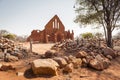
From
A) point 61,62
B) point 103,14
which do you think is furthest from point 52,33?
point 61,62

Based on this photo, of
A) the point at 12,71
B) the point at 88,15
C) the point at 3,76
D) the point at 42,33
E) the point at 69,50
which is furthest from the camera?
the point at 42,33

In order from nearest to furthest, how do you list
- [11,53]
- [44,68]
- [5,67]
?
[44,68] < [5,67] < [11,53]

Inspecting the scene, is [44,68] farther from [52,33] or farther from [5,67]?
[52,33]

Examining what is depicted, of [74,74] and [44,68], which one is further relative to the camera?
[74,74]

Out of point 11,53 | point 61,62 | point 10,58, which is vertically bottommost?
point 61,62

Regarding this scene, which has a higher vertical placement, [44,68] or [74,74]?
[44,68]

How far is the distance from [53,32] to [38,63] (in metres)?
23.4

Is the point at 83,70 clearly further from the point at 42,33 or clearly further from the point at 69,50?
the point at 42,33

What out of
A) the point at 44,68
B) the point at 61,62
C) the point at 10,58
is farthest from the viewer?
the point at 10,58

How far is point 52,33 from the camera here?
108 feet

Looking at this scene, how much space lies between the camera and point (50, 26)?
3403 cm

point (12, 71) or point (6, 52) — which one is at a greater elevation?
point (6, 52)


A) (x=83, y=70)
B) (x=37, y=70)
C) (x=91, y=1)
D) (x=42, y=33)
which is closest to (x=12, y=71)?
(x=37, y=70)

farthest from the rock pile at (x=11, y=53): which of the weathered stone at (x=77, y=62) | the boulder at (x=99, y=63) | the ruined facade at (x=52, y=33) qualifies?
the ruined facade at (x=52, y=33)
